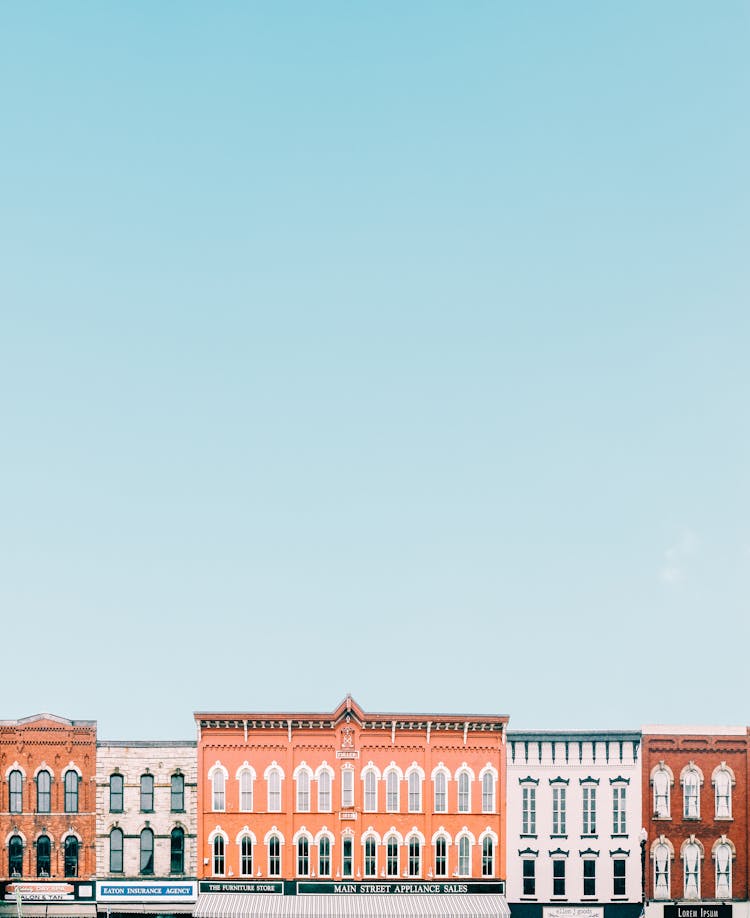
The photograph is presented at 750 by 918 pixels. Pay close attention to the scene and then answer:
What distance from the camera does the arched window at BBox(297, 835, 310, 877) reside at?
61.2 metres

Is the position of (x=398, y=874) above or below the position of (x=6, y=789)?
below

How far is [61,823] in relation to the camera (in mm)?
61156

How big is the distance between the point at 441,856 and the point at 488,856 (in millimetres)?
2387

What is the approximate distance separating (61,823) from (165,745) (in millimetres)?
6389

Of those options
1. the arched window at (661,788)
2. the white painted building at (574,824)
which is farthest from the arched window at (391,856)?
the arched window at (661,788)

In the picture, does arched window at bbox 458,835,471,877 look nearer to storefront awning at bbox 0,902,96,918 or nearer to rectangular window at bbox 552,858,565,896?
rectangular window at bbox 552,858,565,896

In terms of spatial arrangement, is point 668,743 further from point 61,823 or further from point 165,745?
point 61,823

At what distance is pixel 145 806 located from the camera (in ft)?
202

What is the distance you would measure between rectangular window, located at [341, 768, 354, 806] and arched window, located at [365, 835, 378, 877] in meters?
2.02

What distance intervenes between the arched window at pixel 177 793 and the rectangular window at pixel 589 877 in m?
20.5

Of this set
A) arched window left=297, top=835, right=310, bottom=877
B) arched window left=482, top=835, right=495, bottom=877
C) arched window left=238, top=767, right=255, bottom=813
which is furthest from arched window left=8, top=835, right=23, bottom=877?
arched window left=482, top=835, right=495, bottom=877

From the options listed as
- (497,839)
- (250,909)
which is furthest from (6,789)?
(497,839)

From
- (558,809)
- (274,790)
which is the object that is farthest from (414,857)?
(274,790)

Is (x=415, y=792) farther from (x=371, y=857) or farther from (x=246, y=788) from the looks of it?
(x=246, y=788)
